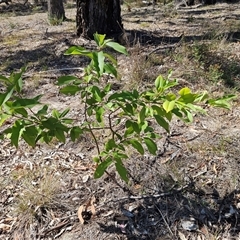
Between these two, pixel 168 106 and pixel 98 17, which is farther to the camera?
pixel 98 17

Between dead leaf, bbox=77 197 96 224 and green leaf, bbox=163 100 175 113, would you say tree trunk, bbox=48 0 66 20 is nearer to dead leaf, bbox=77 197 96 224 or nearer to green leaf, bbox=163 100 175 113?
dead leaf, bbox=77 197 96 224

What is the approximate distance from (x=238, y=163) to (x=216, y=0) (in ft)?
27.7

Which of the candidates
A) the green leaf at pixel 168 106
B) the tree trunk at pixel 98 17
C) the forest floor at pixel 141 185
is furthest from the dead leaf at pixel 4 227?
the tree trunk at pixel 98 17

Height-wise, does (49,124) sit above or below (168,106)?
below

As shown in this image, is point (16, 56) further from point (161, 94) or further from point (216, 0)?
point (216, 0)

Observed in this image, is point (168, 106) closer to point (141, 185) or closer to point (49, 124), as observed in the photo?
point (49, 124)

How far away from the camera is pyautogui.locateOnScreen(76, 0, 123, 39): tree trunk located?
15.7 feet

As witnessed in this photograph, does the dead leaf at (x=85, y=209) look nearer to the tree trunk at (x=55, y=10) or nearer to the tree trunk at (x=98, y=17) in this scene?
the tree trunk at (x=98, y=17)

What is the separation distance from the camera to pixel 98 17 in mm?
4848

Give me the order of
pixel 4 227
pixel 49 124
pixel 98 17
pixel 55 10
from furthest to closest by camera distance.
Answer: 1. pixel 55 10
2. pixel 98 17
3. pixel 4 227
4. pixel 49 124

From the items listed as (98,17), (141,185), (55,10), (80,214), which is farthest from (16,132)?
(55,10)

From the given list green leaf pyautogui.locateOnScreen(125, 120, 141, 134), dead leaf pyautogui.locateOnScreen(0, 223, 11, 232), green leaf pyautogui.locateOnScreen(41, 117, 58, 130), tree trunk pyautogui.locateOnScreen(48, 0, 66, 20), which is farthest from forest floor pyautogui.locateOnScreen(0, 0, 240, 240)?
tree trunk pyautogui.locateOnScreen(48, 0, 66, 20)

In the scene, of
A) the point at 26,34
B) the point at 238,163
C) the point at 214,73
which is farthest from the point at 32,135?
the point at 26,34

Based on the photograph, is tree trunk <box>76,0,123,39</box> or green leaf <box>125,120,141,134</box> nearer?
green leaf <box>125,120,141,134</box>
